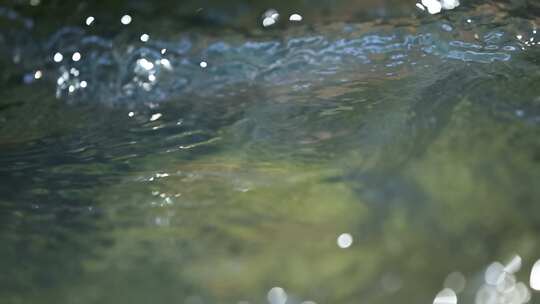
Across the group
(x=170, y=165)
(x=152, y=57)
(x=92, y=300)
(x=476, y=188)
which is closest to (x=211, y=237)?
(x=92, y=300)

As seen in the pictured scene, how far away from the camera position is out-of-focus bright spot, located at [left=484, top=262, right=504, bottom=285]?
1228 mm

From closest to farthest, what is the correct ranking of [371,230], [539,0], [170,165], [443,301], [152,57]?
[443,301] → [371,230] → [170,165] → [539,0] → [152,57]

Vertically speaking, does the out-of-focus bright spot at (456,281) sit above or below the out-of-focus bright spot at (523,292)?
above

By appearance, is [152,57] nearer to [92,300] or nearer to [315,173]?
[315,173]

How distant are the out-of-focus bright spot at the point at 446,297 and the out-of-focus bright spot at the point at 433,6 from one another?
4.73ft

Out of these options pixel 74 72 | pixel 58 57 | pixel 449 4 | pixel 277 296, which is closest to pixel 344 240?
pixel 277 296

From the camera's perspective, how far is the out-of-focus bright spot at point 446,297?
1.21 metres

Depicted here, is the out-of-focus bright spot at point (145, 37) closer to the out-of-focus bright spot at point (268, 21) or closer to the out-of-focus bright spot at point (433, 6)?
the out-of-focus bright spot at point (268, 21)

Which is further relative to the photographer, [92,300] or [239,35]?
[239,35]

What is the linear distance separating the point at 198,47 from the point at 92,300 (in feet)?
5.04

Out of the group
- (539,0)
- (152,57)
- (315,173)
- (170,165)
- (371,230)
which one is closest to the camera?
(371,230)

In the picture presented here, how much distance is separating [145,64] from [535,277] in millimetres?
1699

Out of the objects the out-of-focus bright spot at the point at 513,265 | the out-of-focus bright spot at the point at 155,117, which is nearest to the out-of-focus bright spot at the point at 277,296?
the out-of-focus bright spot at the point at 513,265

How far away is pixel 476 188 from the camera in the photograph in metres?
1.37
